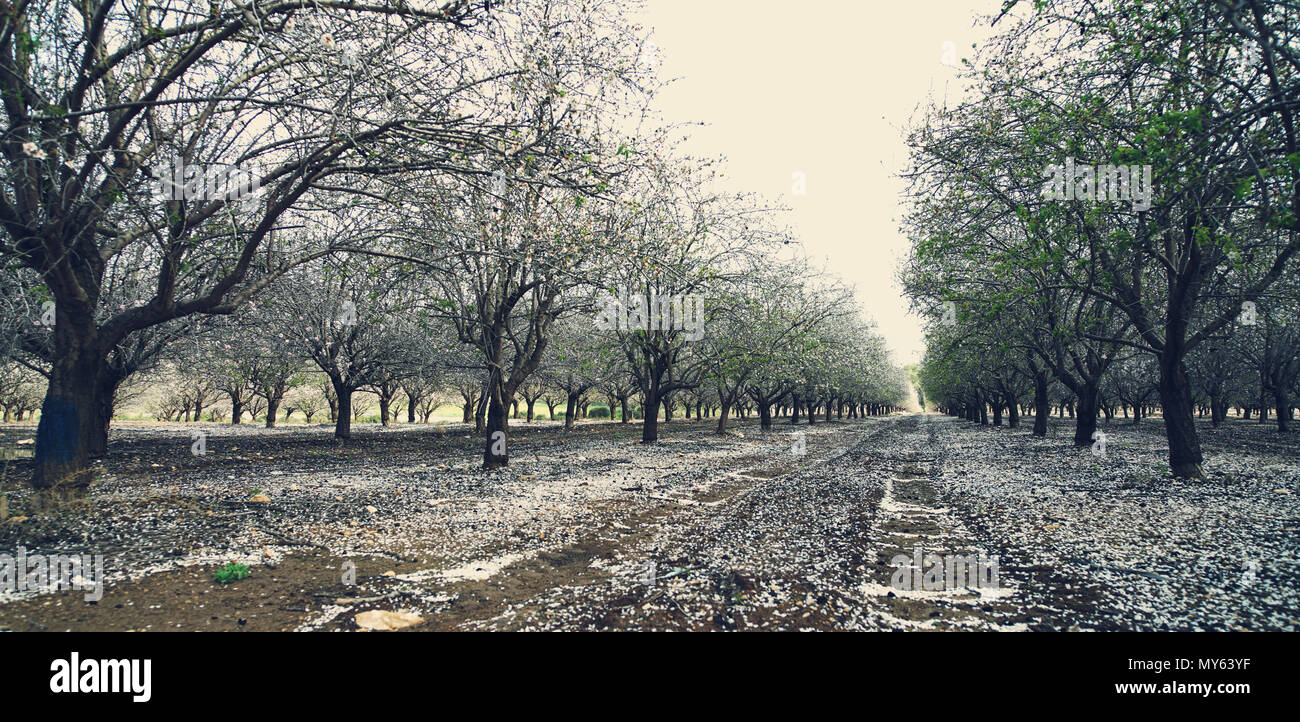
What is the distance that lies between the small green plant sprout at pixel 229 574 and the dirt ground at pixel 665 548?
4.2 inches

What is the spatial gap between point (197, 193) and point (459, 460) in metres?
11.8

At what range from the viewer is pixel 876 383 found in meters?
62.8

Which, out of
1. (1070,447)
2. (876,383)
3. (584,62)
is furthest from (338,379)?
(876,383)

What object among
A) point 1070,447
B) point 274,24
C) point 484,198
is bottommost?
point 1070,447

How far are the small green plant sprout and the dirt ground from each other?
11 cm

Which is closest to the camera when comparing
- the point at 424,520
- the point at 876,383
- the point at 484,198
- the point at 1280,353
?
the point at 424,520

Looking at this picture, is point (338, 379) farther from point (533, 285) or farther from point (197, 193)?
point (197, 193)

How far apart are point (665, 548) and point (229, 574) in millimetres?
5587

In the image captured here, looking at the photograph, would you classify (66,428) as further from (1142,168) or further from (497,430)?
(1142,168)

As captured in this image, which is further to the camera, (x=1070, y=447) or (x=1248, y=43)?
(x=1070, y=447)

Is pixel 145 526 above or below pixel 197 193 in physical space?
below

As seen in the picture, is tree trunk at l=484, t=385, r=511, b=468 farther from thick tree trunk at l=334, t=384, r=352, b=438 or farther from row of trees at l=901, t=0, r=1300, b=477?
thick tree trunk at l=334, t=384, r=352, b=438

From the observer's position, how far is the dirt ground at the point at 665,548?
569cm

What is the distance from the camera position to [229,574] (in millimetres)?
6582
